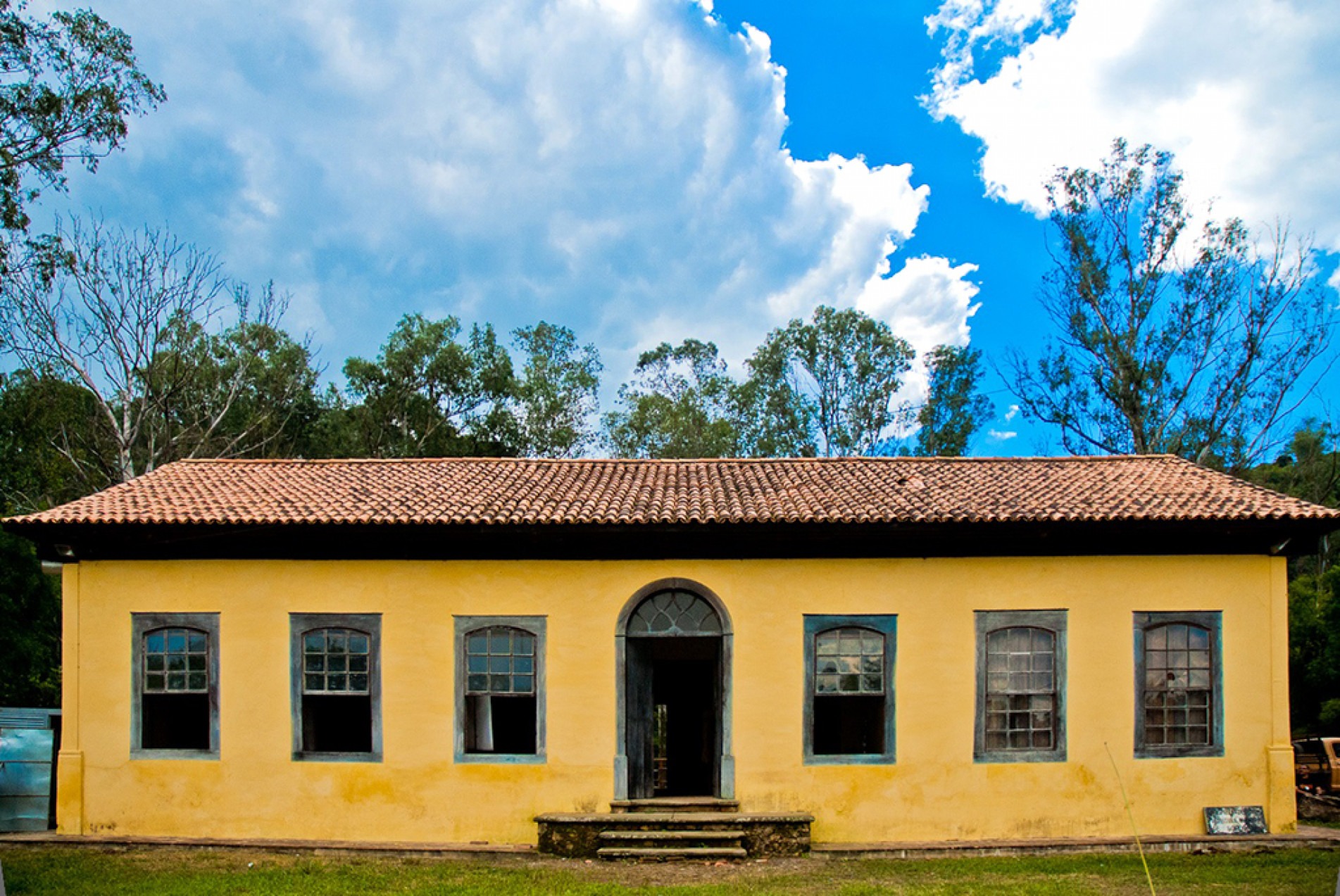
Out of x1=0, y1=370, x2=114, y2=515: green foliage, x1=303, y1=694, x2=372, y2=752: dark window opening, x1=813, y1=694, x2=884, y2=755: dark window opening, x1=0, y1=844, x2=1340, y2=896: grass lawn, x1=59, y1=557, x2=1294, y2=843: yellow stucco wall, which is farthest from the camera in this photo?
x1=0, y1=370, x2=114, y2=515: green foliage

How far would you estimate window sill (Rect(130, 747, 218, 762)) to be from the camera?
39.1 feet

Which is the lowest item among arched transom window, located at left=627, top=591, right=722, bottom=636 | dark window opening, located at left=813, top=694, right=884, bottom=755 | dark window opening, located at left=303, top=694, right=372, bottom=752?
dark window opening, located at left=813, top=694, right=884, bottom=755

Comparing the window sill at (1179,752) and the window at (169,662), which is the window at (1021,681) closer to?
the window sill at (1179,752)

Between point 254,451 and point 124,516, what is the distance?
2073cm

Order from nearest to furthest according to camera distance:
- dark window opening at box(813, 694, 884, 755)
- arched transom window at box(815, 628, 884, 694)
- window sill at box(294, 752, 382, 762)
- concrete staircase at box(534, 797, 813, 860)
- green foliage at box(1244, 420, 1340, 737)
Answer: concrete staircase at box(534, 797, 813, 860)
window sill at box(294, 752, 382, 762)
arched transom window at box(815, 628, 884, 694)
dark window opening at box(813, 694, 884, 755)
green foliage at box(1244, 420, 1340, 737)

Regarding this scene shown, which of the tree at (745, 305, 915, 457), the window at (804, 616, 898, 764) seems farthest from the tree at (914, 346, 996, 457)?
the window at (804, 616, 898, 764)

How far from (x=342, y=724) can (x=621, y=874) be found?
5850 mm

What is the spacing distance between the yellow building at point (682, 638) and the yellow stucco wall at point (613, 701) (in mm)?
30

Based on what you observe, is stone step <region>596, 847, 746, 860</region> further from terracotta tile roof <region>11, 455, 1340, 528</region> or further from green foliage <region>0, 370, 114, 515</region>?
green foliage <region>0, 370, 114, 515</region>

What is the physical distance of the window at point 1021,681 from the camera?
39.2 ft

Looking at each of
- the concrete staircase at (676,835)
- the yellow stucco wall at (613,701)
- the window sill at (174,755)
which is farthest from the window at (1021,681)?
the window sill at (174,755)

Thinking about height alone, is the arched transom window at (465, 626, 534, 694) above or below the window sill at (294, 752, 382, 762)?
above

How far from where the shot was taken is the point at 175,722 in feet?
42.9

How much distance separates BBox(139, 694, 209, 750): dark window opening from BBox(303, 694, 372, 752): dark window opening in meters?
1.33
